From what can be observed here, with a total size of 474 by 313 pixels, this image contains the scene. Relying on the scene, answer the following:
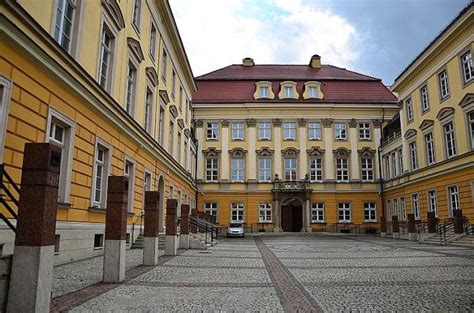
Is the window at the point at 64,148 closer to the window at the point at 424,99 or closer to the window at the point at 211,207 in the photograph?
A: the window at the point at 424,99

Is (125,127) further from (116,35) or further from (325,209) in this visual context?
(325,209)

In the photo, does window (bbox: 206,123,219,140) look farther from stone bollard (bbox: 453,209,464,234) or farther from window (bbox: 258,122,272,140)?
stone bollard (bbox: 453,209,464,234)

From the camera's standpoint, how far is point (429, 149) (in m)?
27.5

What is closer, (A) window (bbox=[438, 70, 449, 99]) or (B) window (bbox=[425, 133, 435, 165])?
(A) window (bbox=[438, 70, 449, 99])

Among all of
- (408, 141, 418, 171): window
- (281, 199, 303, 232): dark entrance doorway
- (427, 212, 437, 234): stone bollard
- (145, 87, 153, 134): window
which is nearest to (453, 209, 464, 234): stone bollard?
(427, 212, 437, 234): stone bollard

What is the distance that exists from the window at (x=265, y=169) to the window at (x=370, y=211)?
384 inches

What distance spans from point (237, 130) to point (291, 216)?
1016 cm

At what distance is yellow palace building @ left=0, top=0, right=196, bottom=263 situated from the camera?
8.02 meters

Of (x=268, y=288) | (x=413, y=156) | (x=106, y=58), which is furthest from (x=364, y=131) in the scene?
(x=268, y=288)

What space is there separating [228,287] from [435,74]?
79.9ft

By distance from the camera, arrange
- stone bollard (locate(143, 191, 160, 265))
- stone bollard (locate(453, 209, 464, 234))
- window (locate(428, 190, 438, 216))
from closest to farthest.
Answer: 1. stone bollard (locate(143, 191, 160, 265))
2. stone bollard (locate(453, 209, 464, 234))
3. window (locate(428, 190, 438, 216))

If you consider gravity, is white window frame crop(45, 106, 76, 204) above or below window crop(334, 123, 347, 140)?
below

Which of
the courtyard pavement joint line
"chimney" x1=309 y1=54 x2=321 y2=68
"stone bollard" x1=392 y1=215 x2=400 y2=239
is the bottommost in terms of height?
the courtyard pavement joint line

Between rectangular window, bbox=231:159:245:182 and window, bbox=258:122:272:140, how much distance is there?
3145 millimetres
